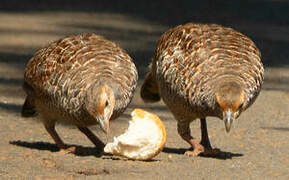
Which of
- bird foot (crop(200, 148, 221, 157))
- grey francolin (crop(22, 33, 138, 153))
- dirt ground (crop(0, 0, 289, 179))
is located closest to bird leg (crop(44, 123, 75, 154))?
grey francolin (crop(22, 33, 138, 153))

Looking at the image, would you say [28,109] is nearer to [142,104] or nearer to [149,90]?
[149,90]

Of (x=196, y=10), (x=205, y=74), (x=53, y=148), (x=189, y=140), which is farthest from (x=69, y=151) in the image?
(x=196, y=10)

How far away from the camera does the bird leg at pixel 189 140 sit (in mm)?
9086

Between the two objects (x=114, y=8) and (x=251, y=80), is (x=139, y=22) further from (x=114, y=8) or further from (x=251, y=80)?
(x=251, y=80)

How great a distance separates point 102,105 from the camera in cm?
788

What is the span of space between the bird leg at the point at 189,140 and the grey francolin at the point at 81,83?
0.83 m

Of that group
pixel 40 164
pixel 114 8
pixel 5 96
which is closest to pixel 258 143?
pixel 40 164

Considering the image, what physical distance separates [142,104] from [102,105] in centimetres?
370

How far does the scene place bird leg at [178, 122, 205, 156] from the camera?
29.8ft

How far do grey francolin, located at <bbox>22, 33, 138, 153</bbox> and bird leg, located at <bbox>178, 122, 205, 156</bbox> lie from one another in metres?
0.83

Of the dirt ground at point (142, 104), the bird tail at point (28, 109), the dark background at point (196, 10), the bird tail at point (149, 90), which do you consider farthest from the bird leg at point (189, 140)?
the dark background at point (196, 10)

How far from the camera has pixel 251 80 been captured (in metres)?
8.36

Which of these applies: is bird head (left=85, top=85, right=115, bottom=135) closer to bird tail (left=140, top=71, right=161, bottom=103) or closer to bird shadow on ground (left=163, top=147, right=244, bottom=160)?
bird shadow on ground (left=163, top=147, right=244, bottom=160)

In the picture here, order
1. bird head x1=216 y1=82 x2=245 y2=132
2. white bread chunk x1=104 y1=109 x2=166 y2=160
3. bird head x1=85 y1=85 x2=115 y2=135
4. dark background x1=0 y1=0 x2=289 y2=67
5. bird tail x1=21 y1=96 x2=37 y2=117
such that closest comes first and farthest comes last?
1. bird head x1=85 y1=85 x2=115 y2=135
2. bird head x1=216 y1=82 x2=245 y2=132
3. white bread chunk x1=104 y1=109 x2=166 y2=160
4. bird tail x1=21 y1=96 x2=37 y2=117
5. dark background x1=0 y1=0 x2=289 y2=67
